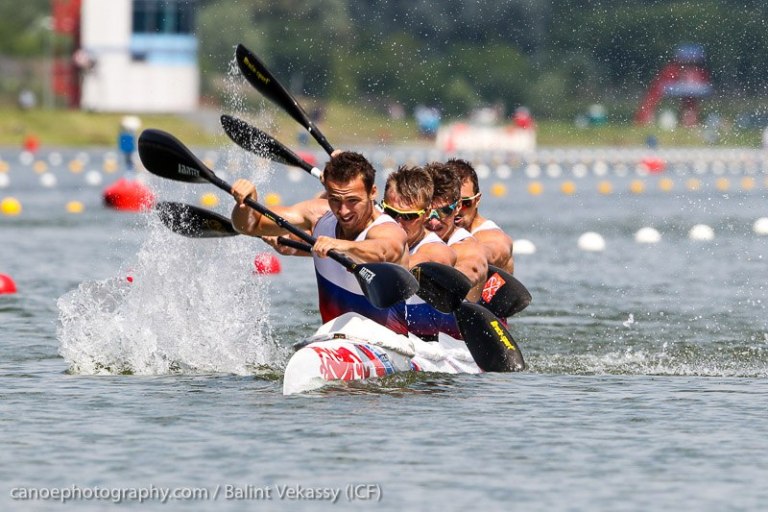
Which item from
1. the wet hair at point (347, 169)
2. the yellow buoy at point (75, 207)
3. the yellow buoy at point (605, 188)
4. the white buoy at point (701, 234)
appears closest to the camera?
the wet hair at point (347, 169)

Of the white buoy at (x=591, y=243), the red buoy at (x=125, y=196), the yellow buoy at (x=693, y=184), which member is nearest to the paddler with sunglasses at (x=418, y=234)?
the white buoy at (x=591, y=243)

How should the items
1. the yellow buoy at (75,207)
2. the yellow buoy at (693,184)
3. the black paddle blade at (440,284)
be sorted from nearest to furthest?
the black paddle blade at (440,284)
the yellow buoy at (75,207)
the yellow buoy at (693,184)

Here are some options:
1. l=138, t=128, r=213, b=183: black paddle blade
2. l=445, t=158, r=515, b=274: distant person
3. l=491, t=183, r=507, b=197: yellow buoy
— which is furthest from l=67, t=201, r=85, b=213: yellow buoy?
l=138, t=128, r=213, b=183: black paddle blade

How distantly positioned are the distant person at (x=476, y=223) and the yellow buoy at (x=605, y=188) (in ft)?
92.1

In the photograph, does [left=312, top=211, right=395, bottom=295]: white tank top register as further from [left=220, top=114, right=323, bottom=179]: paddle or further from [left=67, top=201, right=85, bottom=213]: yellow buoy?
[left=67, top=201, right=85, bottom=213]: yellow buoy

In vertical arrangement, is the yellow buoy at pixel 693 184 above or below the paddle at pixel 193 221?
above

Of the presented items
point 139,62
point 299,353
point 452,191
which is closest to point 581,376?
point 452,191

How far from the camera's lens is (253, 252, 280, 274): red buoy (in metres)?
19.3

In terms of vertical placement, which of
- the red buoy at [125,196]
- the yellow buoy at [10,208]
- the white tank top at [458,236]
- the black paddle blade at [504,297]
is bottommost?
the black paddle blade at [504,297]

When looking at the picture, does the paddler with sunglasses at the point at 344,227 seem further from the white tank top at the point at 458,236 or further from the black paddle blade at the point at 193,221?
the white tank top at the point at 458,236

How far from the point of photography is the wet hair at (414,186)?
1117 cm

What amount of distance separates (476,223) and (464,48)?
7668 cm

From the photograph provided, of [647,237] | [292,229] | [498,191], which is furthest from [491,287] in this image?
[498,191]

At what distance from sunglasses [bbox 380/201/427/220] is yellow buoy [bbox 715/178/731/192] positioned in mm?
33356
